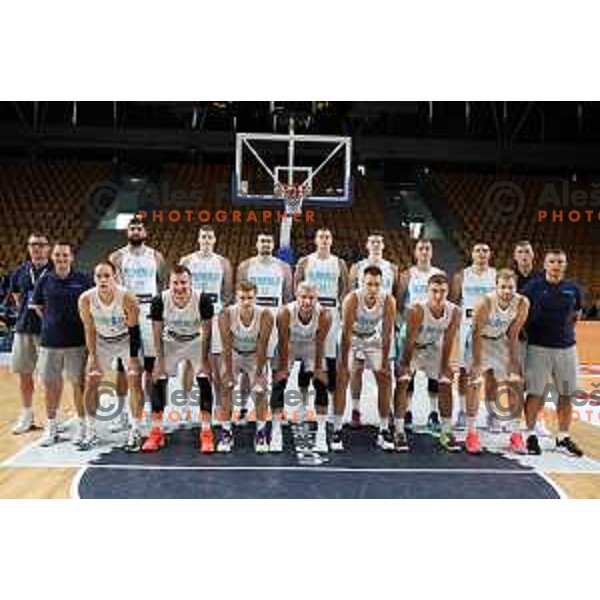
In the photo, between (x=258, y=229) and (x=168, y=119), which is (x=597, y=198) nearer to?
(x=258, y=229)

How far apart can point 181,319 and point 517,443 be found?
274cm

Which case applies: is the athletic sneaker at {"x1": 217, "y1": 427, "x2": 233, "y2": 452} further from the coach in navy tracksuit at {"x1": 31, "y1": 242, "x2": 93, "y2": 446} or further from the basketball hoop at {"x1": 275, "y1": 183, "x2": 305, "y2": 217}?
the basketball hoop at {"x1": 275, "y1": 183, "x2": 305, "y2": 217}

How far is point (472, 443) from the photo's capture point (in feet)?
17.4

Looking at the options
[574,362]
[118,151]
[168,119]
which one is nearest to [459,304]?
[574,362]

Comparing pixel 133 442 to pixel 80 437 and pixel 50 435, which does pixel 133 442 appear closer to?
pixel 80 437

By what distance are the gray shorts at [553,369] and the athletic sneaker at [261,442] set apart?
2095mm

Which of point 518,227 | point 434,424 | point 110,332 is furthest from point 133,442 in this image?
point 518,227

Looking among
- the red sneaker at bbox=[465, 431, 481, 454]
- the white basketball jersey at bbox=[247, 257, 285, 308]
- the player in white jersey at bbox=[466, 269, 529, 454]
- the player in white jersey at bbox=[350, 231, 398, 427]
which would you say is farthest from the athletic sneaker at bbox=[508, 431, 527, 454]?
the white basketball jersey at bbox=[247, 257, 285, 308]

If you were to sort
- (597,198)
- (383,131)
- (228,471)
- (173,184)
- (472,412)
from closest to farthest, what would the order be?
1. (228,471)
2. (472,412)
3. (597,198)
4. (383,131)
5. (173,184)

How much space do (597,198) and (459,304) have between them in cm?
169

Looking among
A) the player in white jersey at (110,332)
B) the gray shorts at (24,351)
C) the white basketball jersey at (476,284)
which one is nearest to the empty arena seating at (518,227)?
the white basketball jersey at (476,284)

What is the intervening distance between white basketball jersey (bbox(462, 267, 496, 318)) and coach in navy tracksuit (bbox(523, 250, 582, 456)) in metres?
0.58

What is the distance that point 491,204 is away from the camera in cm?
1048

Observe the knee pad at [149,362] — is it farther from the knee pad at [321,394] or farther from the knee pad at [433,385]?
the knee pad at [433,385]
